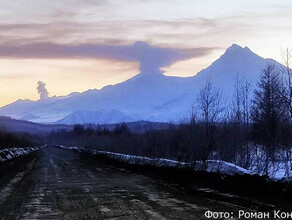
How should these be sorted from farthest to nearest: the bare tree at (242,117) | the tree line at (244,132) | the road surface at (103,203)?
the bare tree at (242,117) < the tree line at (244,132) < the road surface at (103,203)

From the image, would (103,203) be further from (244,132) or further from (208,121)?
(244,132)

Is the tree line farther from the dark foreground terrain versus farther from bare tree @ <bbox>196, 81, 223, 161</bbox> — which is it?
the dark foreground terrain

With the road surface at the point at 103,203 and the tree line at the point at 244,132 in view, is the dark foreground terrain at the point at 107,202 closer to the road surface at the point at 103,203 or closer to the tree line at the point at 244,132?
the road surface at the point at 103,203

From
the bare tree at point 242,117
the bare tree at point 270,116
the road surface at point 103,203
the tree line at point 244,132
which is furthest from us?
the bare tree at point 242,117

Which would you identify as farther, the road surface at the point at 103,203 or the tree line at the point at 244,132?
the tree line at the point at 244,132

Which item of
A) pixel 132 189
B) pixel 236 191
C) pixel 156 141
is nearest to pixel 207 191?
pixel 236 191

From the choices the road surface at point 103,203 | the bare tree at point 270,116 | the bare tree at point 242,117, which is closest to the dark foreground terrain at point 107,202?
the road surface at point 103,203

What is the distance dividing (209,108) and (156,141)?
22.6 meters

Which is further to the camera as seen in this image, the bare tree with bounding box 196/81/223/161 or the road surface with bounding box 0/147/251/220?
the bare tree with bounding box 196/81/223/161

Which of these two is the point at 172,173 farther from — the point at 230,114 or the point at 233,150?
the point at 230,114

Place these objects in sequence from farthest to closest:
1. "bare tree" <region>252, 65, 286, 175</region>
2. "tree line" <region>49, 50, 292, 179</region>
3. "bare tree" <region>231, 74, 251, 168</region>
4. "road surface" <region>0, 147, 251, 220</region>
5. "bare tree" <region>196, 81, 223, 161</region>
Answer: "bare tree" <region>231, 74, 251, 168</region> < "bare tree" <region>196, 81, 223, 161</region> < "bare tree" <region>252, 65, 286, 175</region> < "tree line" <region>49, 50, 292, 179</region> < "road surface" <region>0, 147, 251, 220</region>

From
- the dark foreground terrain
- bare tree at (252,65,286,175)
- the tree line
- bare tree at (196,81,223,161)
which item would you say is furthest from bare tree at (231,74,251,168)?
the dark foreground terrain

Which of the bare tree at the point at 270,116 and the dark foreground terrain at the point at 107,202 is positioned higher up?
the bare tree at the point at 270,116

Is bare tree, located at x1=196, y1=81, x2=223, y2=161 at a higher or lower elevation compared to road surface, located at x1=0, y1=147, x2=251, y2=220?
higher
